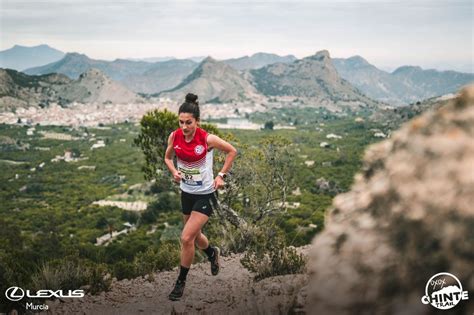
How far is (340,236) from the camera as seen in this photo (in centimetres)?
216

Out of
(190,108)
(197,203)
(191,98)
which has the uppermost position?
(191,98)

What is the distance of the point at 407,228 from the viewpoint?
1.87 m

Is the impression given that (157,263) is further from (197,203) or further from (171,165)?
(197,203)

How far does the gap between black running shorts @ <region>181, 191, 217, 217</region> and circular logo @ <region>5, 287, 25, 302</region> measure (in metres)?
1.79

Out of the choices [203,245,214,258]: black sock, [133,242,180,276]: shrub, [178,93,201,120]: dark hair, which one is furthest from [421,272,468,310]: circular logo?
[133,242,180,276]: shrub

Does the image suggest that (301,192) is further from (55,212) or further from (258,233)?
(258,233)

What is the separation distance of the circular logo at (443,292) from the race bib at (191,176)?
7.49 feet

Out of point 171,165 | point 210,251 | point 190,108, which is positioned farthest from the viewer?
point 210,251

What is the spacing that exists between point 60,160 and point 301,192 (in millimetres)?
52343

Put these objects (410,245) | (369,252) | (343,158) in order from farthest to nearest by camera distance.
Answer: (343,158) < (369,252) < (410,245)

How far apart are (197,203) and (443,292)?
7.77 ft

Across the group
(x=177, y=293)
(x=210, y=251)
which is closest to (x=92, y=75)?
(x=210, y=251)

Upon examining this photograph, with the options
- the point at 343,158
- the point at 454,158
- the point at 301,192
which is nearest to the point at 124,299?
the point at 454,158

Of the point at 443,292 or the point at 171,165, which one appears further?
the point at 171,165
